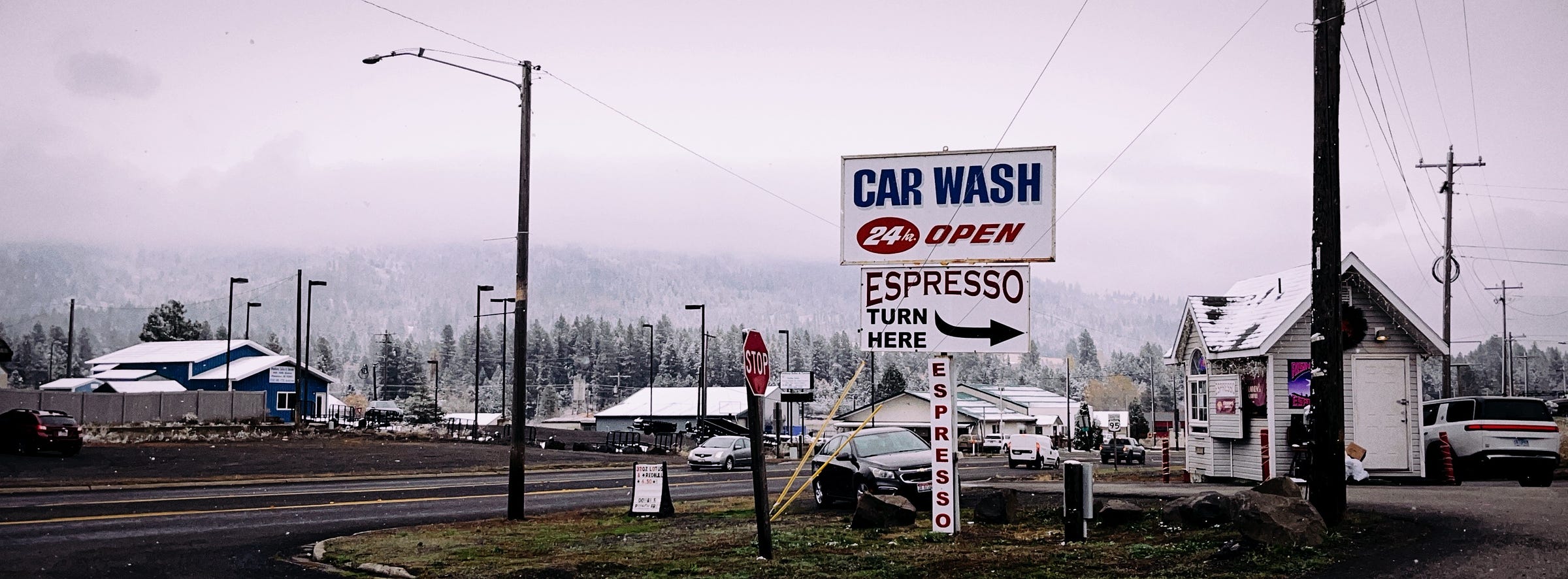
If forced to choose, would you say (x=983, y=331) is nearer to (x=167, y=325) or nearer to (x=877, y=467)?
(x=877, y=467)

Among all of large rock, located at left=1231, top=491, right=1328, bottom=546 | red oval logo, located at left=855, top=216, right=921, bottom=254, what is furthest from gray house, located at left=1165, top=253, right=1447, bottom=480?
red oval logo, located at left=855, top=216, right=921, bottom=254

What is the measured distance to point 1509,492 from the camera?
1688 cm

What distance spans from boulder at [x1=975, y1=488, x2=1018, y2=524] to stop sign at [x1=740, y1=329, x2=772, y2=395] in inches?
206

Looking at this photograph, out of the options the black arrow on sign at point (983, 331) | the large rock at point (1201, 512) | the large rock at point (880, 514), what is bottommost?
the large rock at point (880, 514)

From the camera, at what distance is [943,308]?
14398 millimetres

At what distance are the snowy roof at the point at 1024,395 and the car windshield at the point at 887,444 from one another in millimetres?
95549

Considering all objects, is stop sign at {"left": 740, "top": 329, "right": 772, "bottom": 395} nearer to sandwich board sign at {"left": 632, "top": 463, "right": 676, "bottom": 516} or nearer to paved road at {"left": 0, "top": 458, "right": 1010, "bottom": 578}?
paved road at {"left": 0, "top": 458, "right": 1010, "bottom": 578}

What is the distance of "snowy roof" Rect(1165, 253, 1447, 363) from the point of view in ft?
76.8

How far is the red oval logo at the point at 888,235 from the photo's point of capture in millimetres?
14539

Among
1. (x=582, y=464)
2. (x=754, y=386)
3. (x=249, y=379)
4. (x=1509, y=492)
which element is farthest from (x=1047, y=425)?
(x=754, y=386)

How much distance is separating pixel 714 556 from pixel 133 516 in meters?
11.4

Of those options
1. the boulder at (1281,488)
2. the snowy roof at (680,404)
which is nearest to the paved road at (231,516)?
the boulder at (1281,488)

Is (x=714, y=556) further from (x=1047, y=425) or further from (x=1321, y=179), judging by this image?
(x=1047, y=425)

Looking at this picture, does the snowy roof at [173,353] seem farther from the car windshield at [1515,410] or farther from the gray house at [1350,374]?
the car windshield at [1515,410]
